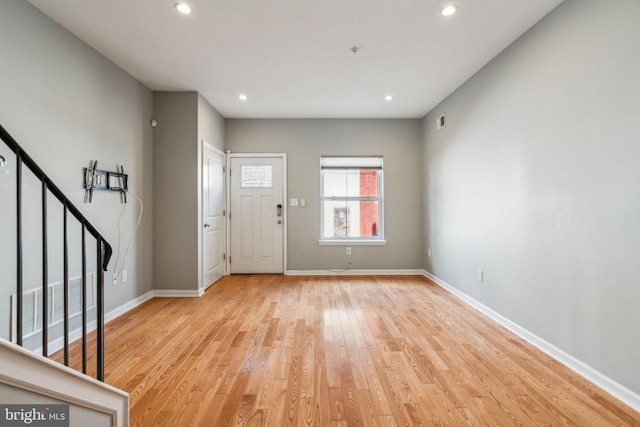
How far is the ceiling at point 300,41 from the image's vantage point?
230 cm

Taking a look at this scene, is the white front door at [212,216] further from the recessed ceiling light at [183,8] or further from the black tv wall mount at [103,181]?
the recessed ceiling light at [183,8]

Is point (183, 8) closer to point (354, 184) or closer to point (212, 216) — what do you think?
point (212, 216)

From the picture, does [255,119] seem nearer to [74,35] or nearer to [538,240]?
[74,35]

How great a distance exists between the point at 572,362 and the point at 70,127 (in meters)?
4.14

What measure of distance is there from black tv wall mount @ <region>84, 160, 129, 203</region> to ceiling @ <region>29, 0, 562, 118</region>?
1.11 meters

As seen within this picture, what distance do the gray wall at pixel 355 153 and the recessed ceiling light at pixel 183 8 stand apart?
271 cm

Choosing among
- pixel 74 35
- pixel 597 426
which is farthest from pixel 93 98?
pixel 597 426

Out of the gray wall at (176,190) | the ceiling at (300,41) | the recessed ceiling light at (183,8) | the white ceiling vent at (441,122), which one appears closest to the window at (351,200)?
the white ceiling vent at (441,122)

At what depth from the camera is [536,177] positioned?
8.16 ft

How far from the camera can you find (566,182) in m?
2.19

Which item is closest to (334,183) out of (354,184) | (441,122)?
(354,184)

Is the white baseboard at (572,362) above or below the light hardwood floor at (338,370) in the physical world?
above
